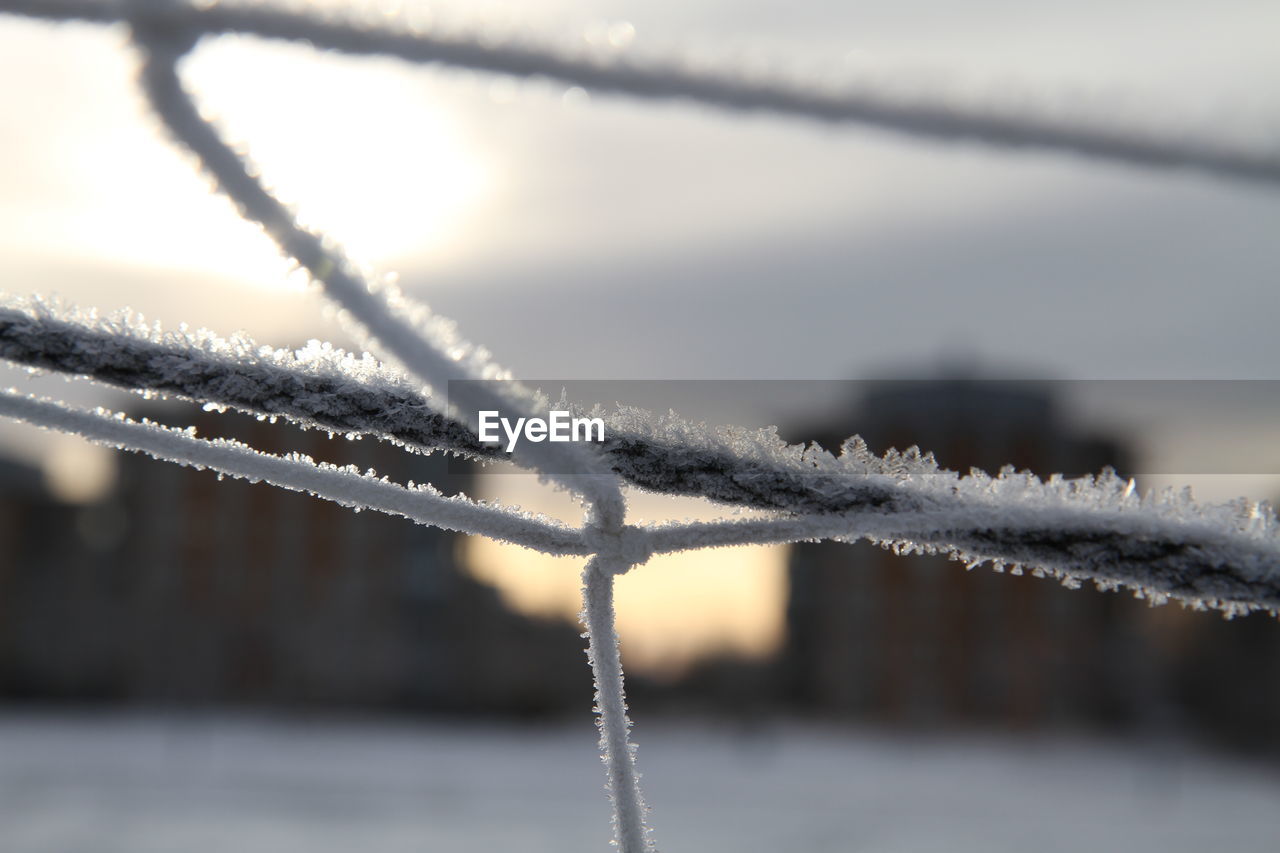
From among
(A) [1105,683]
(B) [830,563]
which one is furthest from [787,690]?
(A) [1105,683]

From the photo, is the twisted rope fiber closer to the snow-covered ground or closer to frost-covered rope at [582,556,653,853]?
frost-covered rope at [582,556,653,853]

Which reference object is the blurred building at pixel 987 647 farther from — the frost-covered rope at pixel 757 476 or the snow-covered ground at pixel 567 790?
the frost-covered rope at pixel 757 476

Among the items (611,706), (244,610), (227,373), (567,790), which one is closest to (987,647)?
(567,790)

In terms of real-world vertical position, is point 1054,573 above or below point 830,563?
above

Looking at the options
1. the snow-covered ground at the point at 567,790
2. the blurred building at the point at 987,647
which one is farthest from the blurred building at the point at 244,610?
the blurred building at the point at 987,647

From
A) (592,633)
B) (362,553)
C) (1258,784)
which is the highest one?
(592,633)

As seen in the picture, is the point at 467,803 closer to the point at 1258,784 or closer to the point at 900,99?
the point at 1258,784

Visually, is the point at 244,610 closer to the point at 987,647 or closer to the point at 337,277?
the point at 987,647
